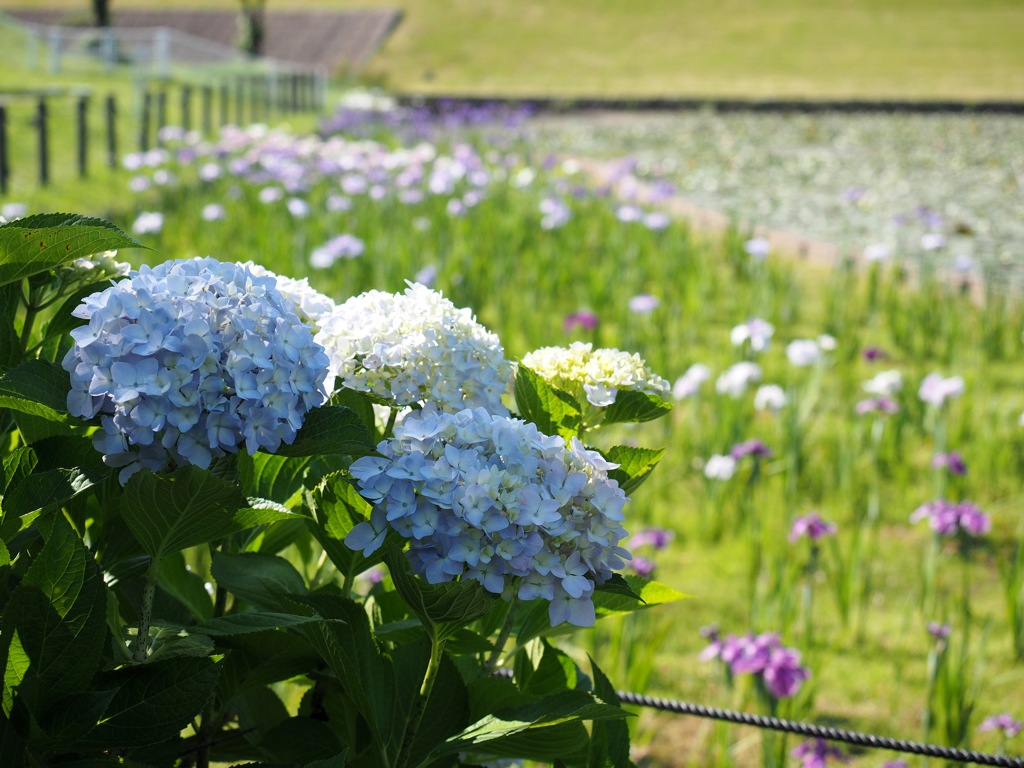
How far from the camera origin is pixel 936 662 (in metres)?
2.21

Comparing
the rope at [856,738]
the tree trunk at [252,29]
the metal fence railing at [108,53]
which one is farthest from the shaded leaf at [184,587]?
the tree trunk at [252,29]

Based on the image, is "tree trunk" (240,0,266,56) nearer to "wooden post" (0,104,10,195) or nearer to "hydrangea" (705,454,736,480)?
"wooden post" (0,104,10,195)

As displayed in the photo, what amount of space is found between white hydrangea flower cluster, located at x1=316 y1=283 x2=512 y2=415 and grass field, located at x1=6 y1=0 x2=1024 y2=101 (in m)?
24.0

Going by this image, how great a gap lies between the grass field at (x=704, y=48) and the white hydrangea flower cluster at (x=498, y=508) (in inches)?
954

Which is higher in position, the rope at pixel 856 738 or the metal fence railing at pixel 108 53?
the rope at pixel 856 738

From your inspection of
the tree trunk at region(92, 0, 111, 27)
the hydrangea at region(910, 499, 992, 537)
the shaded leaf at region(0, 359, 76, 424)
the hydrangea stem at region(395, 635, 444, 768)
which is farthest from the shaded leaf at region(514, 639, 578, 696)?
the tree trunk at region(92, 0, 111, 27)

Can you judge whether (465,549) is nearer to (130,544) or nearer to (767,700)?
(130,544)

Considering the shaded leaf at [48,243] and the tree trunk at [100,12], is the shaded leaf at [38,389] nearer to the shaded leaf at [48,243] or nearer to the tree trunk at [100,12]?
the shaded leaf at [48,243]

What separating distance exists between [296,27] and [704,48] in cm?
1390

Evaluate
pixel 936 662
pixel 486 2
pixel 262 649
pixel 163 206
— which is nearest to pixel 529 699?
pixel 262 649

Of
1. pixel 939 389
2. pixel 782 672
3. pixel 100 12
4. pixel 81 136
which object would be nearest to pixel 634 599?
pixel 782 672

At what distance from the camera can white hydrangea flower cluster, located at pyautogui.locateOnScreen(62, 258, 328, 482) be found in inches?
31.5

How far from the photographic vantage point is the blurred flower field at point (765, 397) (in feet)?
7.98

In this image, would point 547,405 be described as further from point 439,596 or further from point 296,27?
point 296,27
